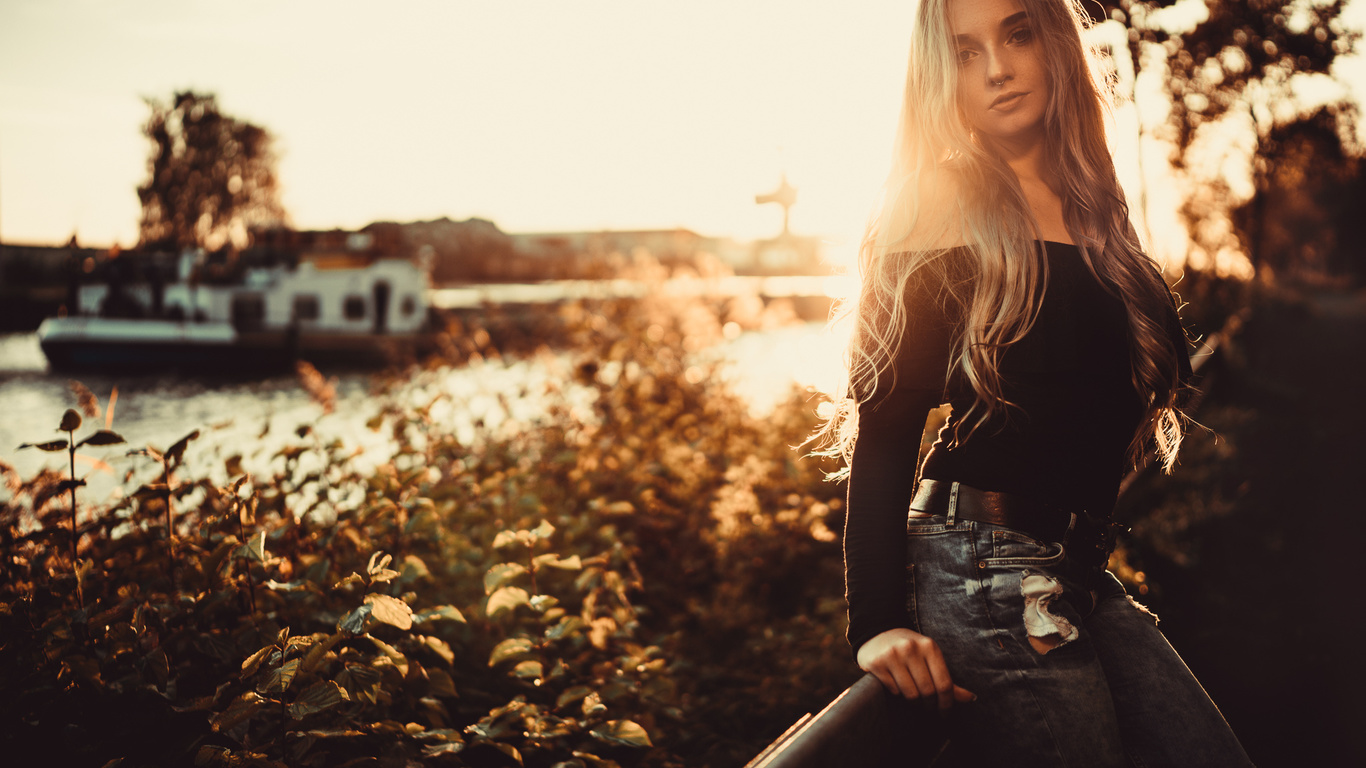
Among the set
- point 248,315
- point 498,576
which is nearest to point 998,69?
point 498,576

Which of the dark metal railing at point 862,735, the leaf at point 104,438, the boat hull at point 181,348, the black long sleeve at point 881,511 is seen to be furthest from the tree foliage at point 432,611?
the boat hull at point 181,348

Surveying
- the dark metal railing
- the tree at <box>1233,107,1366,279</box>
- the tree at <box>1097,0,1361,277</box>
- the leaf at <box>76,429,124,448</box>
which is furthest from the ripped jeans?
the tree at <box>1233,107,1366,279</box>

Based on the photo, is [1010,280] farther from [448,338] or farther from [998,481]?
[448,338]

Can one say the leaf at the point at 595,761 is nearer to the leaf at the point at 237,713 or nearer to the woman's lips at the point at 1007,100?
the leaf at the point at 237,713

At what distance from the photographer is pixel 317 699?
60.2 inches

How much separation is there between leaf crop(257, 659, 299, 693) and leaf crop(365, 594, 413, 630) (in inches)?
6.5

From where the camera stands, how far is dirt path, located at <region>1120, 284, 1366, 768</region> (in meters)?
3.40

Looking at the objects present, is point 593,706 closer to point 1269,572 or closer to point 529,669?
point 529,669

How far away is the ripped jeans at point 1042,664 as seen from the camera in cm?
137

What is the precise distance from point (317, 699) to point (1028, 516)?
4.47 ft

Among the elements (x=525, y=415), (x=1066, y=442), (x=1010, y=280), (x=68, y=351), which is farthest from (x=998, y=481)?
(x=68, y=351)

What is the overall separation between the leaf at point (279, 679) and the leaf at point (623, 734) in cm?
69

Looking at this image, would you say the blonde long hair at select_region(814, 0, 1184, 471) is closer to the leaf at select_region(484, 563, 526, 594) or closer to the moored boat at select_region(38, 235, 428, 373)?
the leaf at select_region(484, 563, 526, 594)

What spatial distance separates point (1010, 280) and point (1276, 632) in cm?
393
